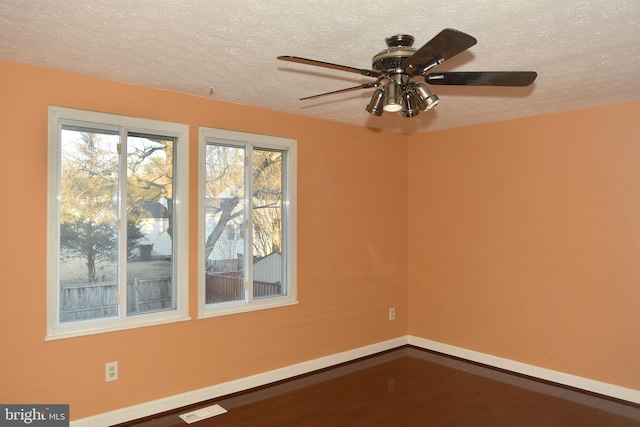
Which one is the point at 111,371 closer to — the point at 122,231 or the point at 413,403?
the point at 122,231

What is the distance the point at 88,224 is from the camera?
11.0 feet

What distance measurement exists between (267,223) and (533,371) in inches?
109

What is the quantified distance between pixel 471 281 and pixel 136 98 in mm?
3535

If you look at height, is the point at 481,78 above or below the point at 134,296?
above

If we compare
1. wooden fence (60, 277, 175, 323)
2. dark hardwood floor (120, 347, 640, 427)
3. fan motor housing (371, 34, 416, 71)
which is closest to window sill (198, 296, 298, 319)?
wooden fence (60, 277, 175, 323)

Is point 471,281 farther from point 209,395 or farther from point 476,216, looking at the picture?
point 209,395

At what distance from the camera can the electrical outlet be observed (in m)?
3.33

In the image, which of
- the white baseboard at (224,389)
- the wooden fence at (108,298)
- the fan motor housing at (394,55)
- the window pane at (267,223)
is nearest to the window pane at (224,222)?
the window pane at (267,223)

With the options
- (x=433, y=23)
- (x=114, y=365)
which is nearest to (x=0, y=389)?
(x=114, y=365)

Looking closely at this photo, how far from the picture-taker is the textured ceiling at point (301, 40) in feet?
7.39

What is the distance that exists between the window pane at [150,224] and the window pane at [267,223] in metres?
0.78

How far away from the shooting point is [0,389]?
2.95m

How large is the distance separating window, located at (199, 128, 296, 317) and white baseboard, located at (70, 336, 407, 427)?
23.3 inches

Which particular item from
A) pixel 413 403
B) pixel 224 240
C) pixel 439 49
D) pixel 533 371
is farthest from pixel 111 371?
pixel 533 371
